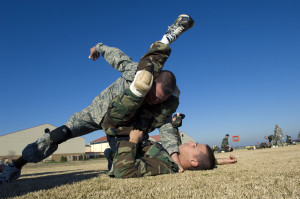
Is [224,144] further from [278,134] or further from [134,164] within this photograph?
[134,164]

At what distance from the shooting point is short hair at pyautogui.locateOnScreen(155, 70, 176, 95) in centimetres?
265

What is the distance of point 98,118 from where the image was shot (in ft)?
10.5

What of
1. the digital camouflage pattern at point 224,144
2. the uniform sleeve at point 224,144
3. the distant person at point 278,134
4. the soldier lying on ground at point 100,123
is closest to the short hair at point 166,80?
the soldier lying on ground at point 100,123

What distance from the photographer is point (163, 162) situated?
286 cm

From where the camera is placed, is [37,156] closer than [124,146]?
No

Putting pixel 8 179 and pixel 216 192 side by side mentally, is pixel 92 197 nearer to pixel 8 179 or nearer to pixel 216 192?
pixel 216 192

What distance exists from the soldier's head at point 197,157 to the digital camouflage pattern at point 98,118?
207mm

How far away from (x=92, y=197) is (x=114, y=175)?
1181mm

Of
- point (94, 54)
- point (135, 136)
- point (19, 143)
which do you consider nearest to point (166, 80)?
point (135, 136)

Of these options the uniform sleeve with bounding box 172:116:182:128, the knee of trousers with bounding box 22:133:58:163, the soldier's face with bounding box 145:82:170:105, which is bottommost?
the knee of trousers with bounding box 22:133:58:163

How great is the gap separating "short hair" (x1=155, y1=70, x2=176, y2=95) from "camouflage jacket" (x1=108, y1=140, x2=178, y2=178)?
0.81 metres

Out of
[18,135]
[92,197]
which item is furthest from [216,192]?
[18,135]

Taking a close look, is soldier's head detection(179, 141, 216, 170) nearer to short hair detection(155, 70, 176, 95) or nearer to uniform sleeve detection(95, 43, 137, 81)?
short hair detection(155, 70, 176, 95)

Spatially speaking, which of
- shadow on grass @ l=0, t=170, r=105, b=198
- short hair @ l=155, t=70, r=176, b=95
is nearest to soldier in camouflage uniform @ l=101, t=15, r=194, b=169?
short hair @ l=155, t=70, r=176, b=95
